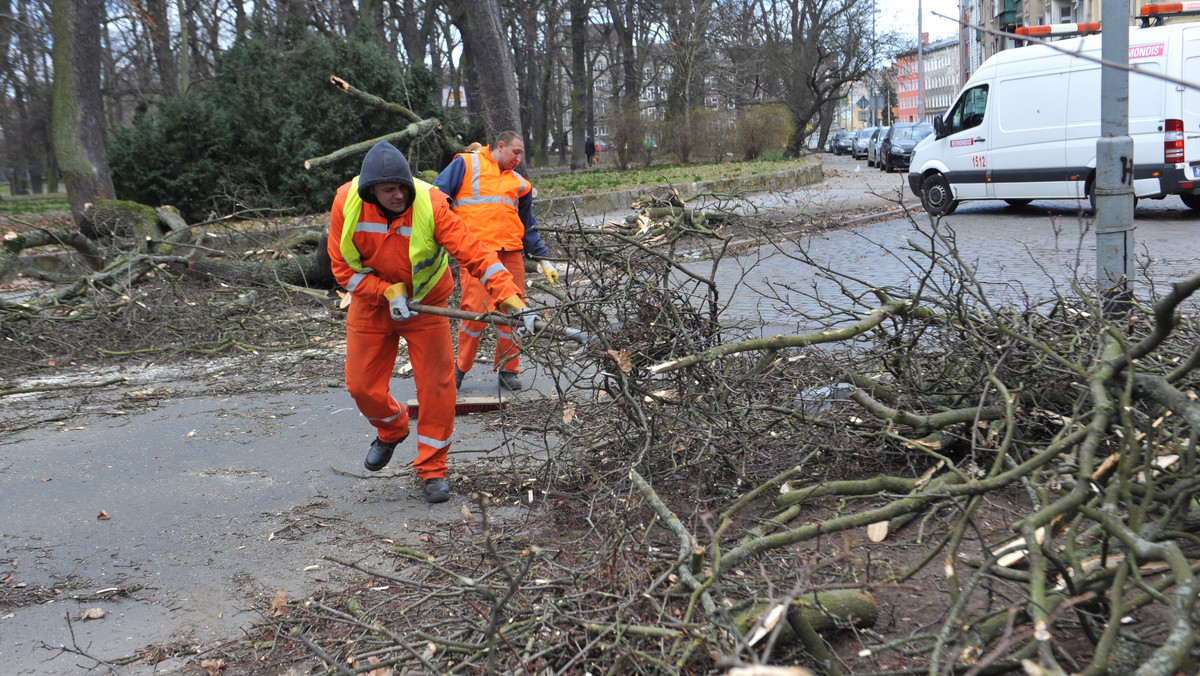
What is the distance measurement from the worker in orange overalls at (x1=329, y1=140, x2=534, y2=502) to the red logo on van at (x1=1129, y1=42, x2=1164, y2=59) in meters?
11.4

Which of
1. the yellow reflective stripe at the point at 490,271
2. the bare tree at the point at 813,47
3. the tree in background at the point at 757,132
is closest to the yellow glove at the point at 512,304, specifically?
the yellow reflective stripe at the point at 490,271

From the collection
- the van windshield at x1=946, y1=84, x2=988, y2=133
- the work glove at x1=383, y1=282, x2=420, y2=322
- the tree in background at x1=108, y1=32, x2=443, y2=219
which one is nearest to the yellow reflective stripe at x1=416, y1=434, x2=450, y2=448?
the work glove at x1=383, y1=282, x2=420, y2=322

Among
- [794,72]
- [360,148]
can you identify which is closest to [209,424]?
[360,148]

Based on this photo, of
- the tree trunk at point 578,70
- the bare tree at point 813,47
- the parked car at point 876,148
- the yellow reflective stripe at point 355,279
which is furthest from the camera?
the bare tree at point 813,47

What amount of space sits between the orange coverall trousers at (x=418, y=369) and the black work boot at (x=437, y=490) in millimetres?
44

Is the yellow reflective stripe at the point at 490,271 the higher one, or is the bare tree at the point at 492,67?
the bare tree at the point at 492,67

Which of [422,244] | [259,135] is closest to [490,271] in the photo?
[422,244]

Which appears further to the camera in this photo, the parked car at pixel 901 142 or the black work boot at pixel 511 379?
the parked car at pixel 901 142

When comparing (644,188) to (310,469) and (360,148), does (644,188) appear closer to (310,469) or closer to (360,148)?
(360,148)

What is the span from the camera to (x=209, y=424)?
6.28 m

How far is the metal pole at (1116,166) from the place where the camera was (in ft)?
17.8

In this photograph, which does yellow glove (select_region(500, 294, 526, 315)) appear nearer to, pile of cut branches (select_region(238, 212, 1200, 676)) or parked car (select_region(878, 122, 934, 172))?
pile of cut branches (select_region(238, 212, 1200, 676))

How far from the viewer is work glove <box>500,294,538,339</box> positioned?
181 inches

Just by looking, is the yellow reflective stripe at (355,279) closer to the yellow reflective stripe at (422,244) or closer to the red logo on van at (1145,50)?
the yellow reflective stripe at (422,244)
